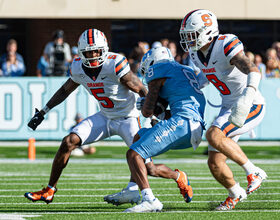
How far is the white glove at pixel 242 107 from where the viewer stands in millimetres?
5785

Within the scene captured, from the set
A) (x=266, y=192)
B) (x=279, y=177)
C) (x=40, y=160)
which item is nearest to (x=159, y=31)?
(x=40, y=160)

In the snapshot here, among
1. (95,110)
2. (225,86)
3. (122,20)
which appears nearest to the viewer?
(225,86)

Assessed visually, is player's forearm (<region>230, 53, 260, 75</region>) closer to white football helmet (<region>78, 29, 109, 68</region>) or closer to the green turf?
white football helmet (<region>78, 29, 109, 68</region>)

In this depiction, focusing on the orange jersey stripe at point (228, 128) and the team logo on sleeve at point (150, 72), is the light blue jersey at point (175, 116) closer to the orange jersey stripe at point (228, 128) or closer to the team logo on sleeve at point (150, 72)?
the team logo on sleeve at point (150, 72)

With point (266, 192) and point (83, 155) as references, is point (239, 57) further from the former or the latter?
point (83, 155)

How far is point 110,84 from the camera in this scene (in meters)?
7.08

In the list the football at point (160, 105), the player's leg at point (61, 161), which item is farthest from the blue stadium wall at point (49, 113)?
the football at point (160, 105)

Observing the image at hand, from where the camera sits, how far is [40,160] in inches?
466

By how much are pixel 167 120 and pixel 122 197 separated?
919 mm

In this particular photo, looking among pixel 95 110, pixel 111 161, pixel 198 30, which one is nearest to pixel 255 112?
pixel 198 30

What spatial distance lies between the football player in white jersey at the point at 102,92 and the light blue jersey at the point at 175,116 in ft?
2.57

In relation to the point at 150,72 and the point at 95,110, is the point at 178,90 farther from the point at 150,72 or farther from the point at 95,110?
the point at 95,110

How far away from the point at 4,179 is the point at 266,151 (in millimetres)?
5848

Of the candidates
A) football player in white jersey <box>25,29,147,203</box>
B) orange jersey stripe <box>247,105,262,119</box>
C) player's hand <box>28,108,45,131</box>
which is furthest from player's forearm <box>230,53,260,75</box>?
player's hand <box>28,108,45,131</box>
